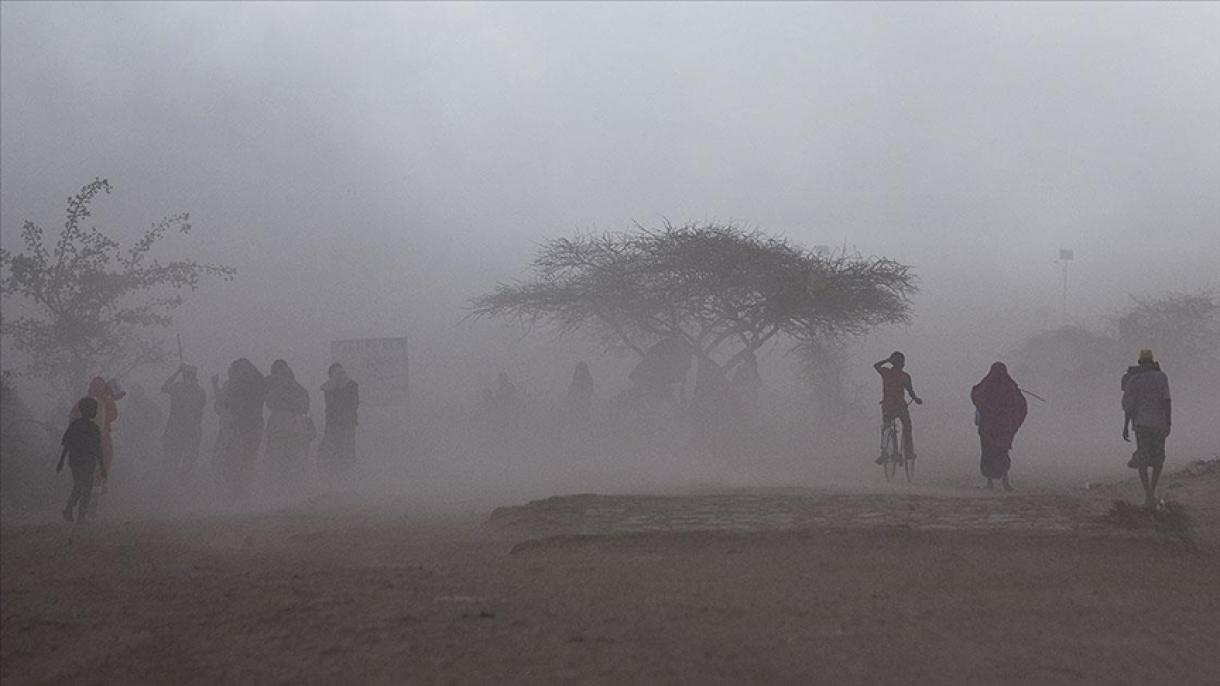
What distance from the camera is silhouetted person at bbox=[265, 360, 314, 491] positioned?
851 inches

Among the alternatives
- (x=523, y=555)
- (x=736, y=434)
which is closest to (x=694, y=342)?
(x=736, y=434)

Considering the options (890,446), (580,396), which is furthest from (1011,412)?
(580,396)

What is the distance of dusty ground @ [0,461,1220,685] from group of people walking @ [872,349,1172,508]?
1962mm

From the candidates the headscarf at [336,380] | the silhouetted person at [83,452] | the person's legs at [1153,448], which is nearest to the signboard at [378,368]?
the headscarf at [336,380]

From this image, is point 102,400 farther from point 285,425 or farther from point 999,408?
point 999,408

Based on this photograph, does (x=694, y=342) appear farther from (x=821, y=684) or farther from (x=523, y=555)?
(x=821, y=684)

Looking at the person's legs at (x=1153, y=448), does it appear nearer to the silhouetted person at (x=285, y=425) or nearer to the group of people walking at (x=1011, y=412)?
the group of people walking at (x=1011, y=412)

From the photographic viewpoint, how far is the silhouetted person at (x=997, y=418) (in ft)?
54.0

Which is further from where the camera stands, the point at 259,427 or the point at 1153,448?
the point at 259,427

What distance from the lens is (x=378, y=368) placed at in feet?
88.8

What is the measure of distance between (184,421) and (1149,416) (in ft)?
56.8

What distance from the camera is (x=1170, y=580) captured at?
9.14 metres

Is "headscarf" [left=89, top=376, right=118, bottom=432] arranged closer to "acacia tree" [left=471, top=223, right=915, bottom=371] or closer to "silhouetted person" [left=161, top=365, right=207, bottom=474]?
"silhouetted person" [left=161, top=365, right=207, bottom=474]

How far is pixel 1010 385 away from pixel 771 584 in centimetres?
975
